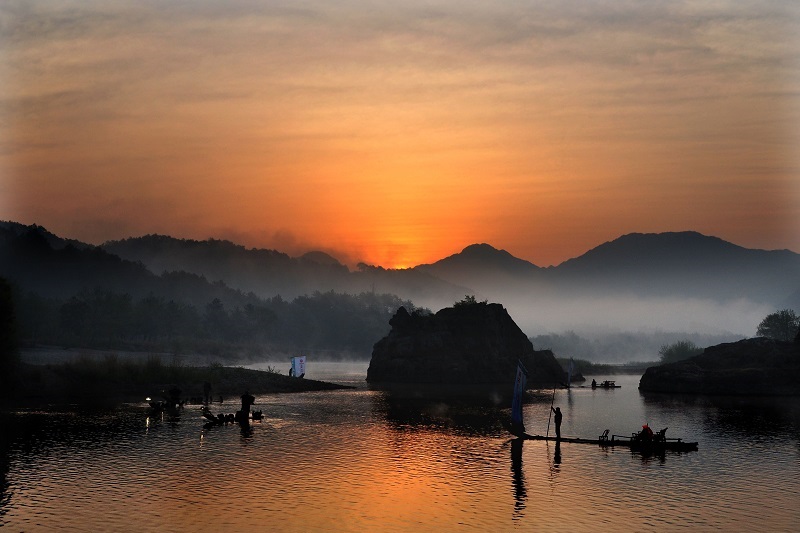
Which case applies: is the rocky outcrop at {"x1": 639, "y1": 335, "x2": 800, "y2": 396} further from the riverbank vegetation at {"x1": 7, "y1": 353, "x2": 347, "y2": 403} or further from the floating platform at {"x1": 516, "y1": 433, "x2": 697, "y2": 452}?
the floating platform at {"x1": 516, "y1": 433, "x2": 697, "y2": 452}

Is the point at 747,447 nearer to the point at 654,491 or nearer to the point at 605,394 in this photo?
the point at 654,491

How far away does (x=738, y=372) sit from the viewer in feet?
596

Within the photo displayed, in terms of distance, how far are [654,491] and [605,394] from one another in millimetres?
122152

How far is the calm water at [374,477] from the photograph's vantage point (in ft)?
182

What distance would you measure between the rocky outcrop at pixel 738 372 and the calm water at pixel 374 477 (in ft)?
213

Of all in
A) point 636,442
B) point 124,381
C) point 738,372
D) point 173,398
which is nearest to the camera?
point 636,442

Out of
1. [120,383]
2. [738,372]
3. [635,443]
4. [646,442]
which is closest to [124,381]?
[120,383]

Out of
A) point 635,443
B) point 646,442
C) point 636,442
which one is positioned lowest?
point 635,443

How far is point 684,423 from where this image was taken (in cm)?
11681

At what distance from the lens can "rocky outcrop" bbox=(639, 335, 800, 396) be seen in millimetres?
176000

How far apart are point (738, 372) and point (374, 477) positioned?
442 ft

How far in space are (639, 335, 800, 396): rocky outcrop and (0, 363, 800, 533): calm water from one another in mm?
64966

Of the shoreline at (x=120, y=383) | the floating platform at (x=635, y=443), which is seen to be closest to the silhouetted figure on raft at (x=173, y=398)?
the shoreline at (x=120, y=383)

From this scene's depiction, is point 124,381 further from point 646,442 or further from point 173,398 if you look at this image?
point 646,442
